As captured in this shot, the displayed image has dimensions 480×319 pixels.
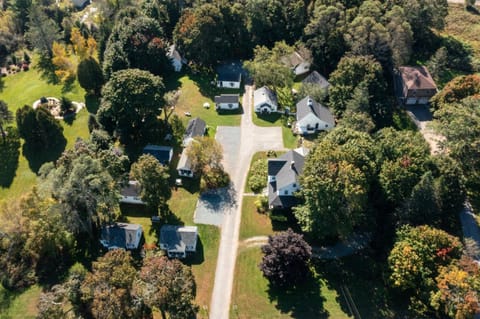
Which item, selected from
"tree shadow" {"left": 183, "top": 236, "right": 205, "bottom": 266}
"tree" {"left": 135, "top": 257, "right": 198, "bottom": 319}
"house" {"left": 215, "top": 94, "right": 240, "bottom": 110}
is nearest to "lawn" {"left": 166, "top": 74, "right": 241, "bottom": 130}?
"house" {"left": 215, "top": 94, "right": 240, "bottom": 110}

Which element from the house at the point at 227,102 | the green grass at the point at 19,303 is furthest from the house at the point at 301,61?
the green grass at the point at 19,303

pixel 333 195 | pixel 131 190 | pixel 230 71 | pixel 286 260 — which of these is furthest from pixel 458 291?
pixel 230 71

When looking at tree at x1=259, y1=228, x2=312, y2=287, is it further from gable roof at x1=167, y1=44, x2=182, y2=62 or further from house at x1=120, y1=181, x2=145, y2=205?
gable roof at x1=167, y1=44, x2=182, y2=62

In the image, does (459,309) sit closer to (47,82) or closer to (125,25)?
(125,25)

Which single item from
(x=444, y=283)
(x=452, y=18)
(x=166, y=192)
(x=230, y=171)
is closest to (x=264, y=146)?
(x=230, y=171)

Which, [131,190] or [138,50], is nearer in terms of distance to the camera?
[131,190]

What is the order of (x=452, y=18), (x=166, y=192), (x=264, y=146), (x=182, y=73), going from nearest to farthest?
(x=166, y=192) → (x=264, y=146) → (x=182, y=73) → (x=452, y=18)

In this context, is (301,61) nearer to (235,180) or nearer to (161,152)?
(235,180)
